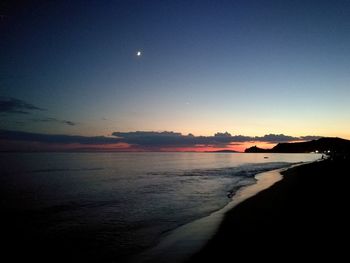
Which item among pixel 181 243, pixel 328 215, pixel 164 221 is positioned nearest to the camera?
pixel 181 243

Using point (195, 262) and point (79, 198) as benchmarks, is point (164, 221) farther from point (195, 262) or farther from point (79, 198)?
point (79, 198)

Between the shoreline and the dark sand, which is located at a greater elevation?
the dark sand

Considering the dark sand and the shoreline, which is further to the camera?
the shoreline

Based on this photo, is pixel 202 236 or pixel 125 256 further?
pixel 202 236

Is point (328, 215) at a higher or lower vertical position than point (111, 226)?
higher

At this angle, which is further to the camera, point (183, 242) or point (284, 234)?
point (183, 242)

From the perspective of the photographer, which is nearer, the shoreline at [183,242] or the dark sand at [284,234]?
the dark sand at [284,234]

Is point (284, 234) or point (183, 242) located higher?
point (284, 234)

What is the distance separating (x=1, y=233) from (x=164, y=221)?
8.03 m

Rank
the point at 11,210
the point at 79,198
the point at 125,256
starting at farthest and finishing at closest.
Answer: the point at 79,198 → the point at 11,210 → the point at 125,256

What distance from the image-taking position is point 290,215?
44.9ft

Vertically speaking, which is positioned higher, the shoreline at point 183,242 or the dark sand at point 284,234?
the dark sand at point 284,234

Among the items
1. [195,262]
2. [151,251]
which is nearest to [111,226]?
[151,251]

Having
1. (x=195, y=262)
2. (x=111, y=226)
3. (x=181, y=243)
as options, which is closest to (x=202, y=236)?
(x=181, y=243)
